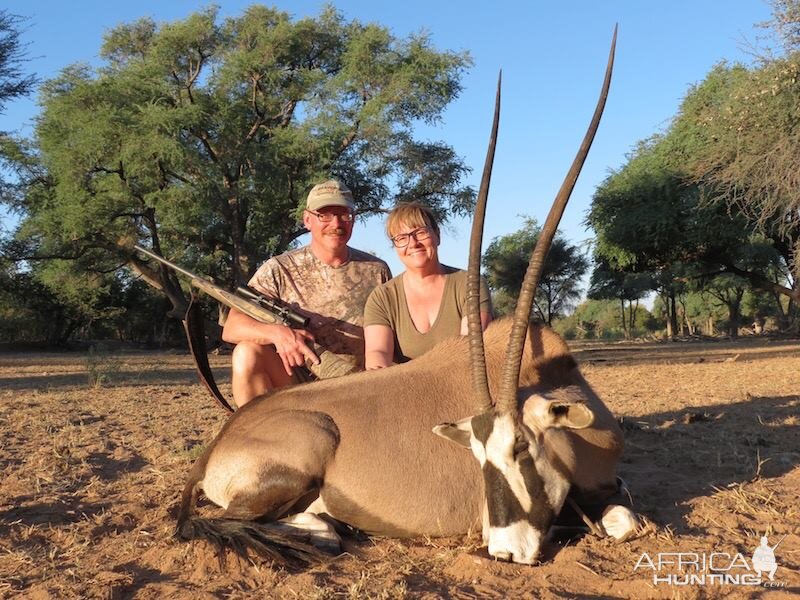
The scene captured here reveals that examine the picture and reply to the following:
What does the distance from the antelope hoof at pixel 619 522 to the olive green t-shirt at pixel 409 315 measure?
5.24 feet

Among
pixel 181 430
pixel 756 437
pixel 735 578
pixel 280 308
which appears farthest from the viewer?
pixel 181 430

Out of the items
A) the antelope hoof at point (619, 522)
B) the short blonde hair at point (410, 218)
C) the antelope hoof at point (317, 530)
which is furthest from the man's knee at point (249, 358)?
the antelope hoof at point (619, 522)

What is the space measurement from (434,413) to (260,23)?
80.7 ft

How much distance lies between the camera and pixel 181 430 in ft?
22.5

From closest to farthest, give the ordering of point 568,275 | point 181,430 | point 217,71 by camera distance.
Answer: point 181,430, point 217,71, point 568,275

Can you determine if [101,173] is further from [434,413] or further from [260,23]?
[434,413]

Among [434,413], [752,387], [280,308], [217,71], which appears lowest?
[752,387]

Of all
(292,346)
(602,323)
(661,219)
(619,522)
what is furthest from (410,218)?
(602,323)

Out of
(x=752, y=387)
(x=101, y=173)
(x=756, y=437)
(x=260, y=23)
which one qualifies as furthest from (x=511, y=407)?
(x=260, y=23)

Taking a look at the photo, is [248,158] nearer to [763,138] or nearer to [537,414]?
[763,138]

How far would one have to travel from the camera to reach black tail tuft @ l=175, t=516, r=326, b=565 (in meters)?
3.33

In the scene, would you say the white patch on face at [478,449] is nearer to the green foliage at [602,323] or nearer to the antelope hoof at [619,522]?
the antelope hoof at [619,522]

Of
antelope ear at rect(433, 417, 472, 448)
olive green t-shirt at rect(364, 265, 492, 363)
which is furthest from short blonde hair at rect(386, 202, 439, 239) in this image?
antelope ear at rect(433, 417, 472, 448)

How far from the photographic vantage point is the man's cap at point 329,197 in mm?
5520
